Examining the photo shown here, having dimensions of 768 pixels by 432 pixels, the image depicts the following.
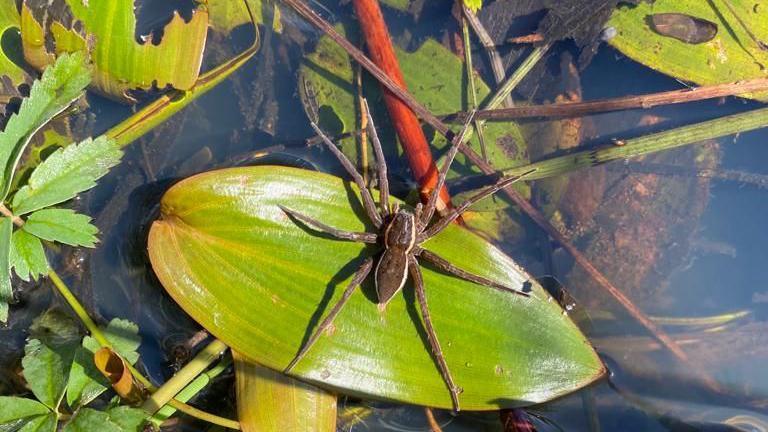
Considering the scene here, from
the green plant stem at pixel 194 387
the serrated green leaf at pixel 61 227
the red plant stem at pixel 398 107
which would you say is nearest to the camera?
the serrated green leaf at pixel 61 227

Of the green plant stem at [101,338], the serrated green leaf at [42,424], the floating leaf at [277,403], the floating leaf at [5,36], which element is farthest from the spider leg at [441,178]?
the floating leaf at [5,36]

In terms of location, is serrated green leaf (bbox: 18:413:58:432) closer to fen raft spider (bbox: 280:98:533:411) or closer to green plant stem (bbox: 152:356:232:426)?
green plant stem (bbox: 152:356:232:426)

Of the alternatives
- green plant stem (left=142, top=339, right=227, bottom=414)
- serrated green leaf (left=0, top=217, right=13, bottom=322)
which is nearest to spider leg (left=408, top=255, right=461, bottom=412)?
green plant stem (left=142, top=339, right=227, bottom=414)

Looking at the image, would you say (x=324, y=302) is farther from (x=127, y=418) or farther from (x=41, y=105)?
(x=41, y=105)

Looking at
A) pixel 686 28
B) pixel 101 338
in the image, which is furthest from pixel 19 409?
pixel 686 28

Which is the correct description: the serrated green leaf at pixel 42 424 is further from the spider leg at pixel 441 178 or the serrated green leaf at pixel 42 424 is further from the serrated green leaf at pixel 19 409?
the spider leg at pixel 441 178

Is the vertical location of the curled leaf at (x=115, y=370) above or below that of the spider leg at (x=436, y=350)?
below

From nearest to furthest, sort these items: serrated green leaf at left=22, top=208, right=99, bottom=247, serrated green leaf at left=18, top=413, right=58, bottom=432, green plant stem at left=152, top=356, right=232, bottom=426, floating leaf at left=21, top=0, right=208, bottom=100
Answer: serrated green leaf at left=18, top=413, right=58, bottom=432
serrated green leaf at left=22, top=208, right=99, bottom=247
green plant stem at left=152, top=356, right=232, bottom=426
floating leaf at left=21, top=0, right=208, bottom=100
